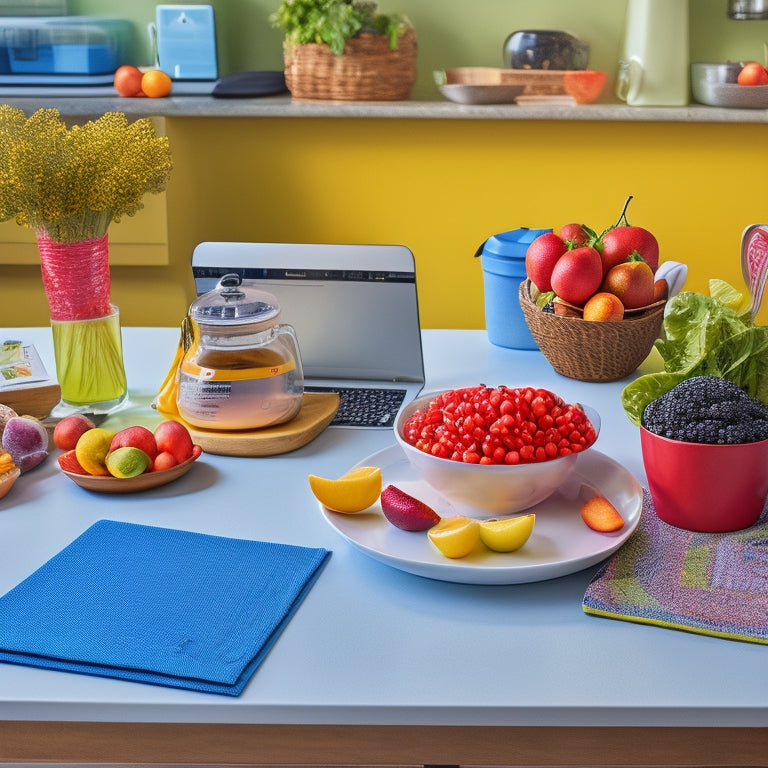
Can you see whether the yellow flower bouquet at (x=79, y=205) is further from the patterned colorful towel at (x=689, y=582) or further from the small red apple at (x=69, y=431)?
the patterned colorful towel at (x=689, y=582)

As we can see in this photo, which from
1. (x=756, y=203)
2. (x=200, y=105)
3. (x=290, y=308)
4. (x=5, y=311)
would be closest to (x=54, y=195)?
(x=290, y=308)

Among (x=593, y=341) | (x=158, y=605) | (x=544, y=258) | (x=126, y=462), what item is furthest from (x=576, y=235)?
(x=158, y=605)

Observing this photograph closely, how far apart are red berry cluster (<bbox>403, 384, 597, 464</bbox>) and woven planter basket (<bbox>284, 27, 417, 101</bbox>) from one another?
7.02 feet

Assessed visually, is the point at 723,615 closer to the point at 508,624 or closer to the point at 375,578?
the point at 508,624

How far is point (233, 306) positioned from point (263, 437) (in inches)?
6.8

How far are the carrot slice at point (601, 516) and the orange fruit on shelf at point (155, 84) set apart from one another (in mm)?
2401

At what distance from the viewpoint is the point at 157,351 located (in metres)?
1.65

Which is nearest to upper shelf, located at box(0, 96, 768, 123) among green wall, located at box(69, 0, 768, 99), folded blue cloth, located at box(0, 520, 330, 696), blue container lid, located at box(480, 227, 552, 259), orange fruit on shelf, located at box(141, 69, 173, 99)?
orange fruit on shelf, located at box(141, 69, 173, 99)

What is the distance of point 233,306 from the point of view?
1.24 meters

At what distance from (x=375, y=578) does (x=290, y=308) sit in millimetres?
637

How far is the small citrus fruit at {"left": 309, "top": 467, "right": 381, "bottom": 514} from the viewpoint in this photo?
3.21 feet

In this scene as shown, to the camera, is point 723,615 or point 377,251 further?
point 377,251

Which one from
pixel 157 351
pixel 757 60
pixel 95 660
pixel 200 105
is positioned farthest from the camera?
pixel 757 60

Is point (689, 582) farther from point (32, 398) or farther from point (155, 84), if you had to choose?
point (155, 84)
